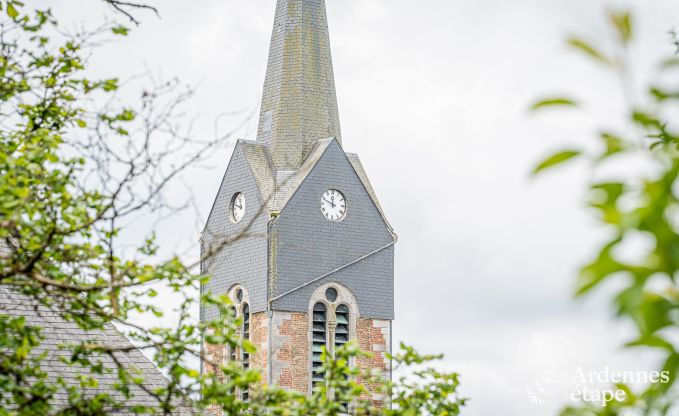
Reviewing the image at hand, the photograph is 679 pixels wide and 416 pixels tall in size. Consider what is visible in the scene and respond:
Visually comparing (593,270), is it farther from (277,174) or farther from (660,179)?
(277,174)

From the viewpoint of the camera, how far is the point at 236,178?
3906cm

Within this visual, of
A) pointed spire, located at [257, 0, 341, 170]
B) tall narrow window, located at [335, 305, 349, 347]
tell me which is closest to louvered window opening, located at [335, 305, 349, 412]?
tall narrow window, located at [335, 305, 349, 347]

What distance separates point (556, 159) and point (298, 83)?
124ft

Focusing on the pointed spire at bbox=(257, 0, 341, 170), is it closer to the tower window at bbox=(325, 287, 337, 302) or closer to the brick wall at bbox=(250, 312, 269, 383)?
the tower window at bbox=(325, 287, 337, 302)

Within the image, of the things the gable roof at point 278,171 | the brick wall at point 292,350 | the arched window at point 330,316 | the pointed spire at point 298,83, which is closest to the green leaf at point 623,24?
the gable roof at point 278,171

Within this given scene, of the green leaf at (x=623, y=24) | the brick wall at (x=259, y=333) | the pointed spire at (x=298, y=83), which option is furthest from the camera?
the pointed spire at (x=298, y=83)

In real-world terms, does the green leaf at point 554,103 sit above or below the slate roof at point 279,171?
below

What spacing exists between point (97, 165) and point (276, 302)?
105 ft

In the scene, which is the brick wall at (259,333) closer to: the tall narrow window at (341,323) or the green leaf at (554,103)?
the tall narrow window at (341,323)

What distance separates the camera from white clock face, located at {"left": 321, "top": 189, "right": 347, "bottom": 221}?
126 feet

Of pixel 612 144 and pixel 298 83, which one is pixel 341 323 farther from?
pixel 612 144

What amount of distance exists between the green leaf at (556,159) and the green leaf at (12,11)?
4.55m

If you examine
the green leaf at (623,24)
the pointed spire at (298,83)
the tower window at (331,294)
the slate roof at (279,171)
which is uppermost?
the pointed spire at (298,83)

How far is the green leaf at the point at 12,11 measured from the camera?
5.74m
